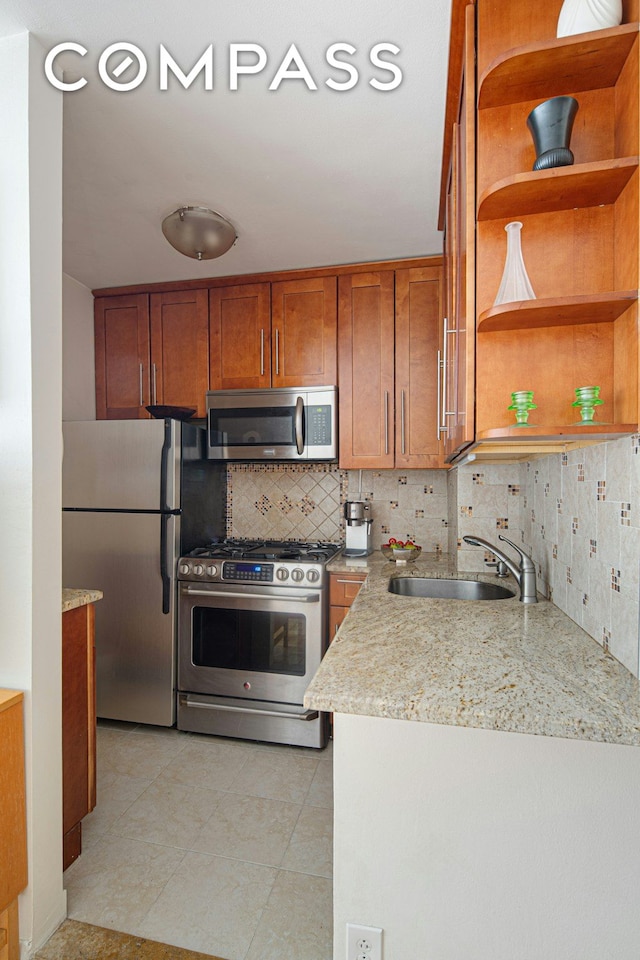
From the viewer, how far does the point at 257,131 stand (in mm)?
1682

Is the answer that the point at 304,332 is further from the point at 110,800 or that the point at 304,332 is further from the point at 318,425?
the point at 110,800

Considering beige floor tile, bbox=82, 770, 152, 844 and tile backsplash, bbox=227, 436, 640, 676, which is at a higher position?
tile backsplash, bbox=227, 436, 640, 676

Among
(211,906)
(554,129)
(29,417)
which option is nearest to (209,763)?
(211,906)

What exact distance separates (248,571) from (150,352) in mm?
1483

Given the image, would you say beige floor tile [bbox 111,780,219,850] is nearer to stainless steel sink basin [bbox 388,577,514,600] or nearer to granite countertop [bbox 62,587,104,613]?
granite countertop [bbox 62,587,104,613]

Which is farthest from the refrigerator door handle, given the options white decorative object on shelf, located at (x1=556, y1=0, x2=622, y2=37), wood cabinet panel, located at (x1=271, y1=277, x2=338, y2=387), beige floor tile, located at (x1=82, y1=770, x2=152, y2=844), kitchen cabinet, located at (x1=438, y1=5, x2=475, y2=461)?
white decorative object on shelf, located at (x1=556, y1=0, x2=622, y2=37)

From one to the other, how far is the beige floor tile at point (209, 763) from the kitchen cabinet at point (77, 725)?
473 mm

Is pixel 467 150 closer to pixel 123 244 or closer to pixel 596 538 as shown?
pixel 596 538

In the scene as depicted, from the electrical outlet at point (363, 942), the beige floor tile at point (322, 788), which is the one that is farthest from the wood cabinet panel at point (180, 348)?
the electrical outlet at point (363, 942)

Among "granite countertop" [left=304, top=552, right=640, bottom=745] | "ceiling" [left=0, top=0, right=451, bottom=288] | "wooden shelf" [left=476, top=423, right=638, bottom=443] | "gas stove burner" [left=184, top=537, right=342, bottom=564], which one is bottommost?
"granite countertop" [left=304, top=552, right=640, bottom=745]

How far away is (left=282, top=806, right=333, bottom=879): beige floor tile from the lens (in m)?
1.72

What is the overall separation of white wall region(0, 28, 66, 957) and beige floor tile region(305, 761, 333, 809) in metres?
0.99

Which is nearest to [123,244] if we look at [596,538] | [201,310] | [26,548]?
[201,310]

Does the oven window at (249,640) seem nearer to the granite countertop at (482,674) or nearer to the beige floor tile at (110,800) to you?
the beige floor tile at (110,800)
